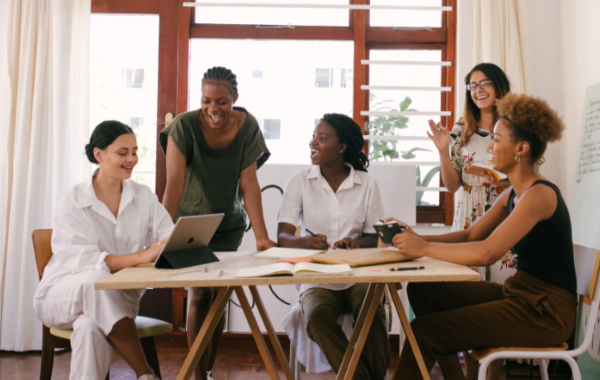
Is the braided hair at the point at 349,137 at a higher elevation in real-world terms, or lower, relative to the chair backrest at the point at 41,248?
higher

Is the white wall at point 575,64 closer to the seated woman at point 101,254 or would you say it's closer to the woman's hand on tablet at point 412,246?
the woman's hand on tablet at point 412,246

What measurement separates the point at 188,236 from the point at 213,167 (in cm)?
77

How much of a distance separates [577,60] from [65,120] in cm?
325

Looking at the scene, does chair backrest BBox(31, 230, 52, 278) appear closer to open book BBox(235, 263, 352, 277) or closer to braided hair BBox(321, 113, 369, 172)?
open book BBox(235, 263, 352, 277)

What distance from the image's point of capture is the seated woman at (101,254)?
1994 mm

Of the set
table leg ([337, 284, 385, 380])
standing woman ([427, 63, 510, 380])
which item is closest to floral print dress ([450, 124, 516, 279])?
standing woman ([427, 63, 510, 380])

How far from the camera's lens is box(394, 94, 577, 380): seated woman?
1852 mm

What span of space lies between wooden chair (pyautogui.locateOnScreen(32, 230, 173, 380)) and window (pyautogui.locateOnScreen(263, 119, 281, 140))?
5.91 ft

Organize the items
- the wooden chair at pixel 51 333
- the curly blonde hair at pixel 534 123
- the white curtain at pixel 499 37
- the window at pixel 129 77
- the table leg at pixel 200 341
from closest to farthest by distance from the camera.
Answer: the table leg at pixel 200 341 → the curly blonde hair at pixel 534 123 → the wooden chair at pixel 51 333 → the white curtain at pixel 499 37 → the window at pixel 129 77

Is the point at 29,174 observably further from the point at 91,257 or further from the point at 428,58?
the point at 428,58

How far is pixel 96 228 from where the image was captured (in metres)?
2.25

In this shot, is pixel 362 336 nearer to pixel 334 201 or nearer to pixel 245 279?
pixel 245 279

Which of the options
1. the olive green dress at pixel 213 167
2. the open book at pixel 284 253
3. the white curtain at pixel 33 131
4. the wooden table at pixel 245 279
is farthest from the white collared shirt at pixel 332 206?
the white curtain at pixel 33 131

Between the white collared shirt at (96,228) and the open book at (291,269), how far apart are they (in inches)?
28.2
